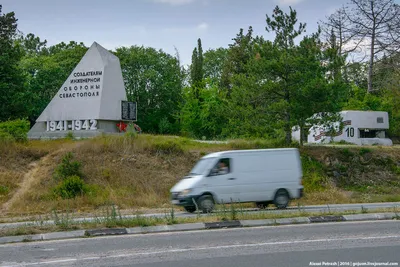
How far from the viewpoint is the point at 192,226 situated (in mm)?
13031

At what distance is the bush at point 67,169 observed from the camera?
26594mm

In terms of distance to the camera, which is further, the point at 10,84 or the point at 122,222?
the point at 10,84

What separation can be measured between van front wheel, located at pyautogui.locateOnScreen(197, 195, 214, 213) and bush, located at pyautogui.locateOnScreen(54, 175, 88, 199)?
8.52 metres

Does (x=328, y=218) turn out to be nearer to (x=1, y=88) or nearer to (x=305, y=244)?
(x=305, y=244)

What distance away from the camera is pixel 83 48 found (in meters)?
57.9

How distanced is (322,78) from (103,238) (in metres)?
23.6

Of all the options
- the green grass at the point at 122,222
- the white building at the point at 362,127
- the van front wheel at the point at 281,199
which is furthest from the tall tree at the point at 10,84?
the green grass at the point at 122,222

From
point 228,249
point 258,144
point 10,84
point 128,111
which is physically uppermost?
point 10,84

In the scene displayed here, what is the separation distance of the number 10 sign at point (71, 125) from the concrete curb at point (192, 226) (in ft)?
69.2

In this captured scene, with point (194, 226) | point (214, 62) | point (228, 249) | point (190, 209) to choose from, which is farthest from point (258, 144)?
point (214, 62)

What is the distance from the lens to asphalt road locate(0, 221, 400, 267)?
9070 mm

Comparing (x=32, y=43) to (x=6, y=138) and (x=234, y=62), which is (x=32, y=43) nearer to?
(x=234, y=62)

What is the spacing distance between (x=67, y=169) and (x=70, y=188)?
2110 mm

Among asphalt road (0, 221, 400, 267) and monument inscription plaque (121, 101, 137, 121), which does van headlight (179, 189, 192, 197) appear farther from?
monument inscription plaque (121, 101, 137, 121)
